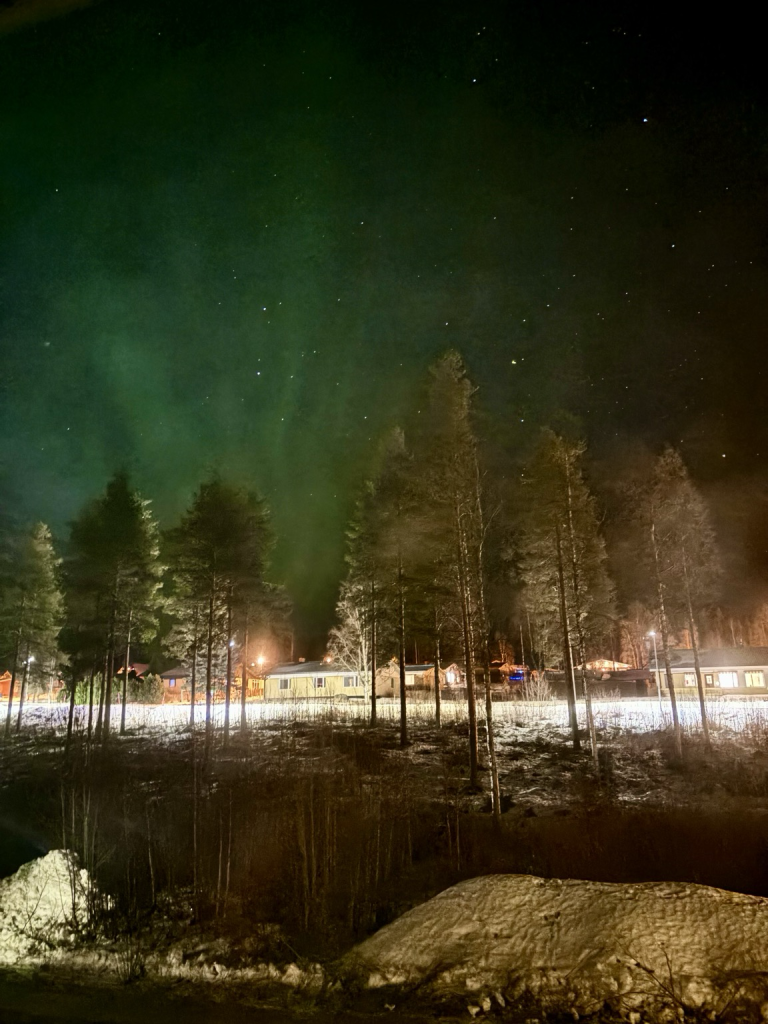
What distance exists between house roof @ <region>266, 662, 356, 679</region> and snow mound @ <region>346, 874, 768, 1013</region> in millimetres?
49587

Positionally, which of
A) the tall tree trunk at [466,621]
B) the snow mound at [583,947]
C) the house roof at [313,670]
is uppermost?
the tall tree trunk at [466,621]

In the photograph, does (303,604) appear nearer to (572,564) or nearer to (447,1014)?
(572,564)

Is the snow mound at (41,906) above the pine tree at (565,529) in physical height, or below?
below

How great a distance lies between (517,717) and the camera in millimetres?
29578

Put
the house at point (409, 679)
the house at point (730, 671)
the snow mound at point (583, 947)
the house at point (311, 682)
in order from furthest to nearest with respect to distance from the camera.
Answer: the house at point (311, 682)
the house at point (409, 679)
the house at point (730, 671)
the snow mound at point (583, 947)

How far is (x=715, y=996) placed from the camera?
7.02m

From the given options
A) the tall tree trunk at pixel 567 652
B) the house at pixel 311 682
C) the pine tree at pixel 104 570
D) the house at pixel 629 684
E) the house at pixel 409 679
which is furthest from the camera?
the house at pixel 311 682

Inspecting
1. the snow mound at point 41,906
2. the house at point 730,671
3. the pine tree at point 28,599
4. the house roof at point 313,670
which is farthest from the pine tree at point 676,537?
the house roof at point 313,670

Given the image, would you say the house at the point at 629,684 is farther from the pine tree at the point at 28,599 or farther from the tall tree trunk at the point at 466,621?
the pine tree at the point at 28,599

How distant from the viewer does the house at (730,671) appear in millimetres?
51031

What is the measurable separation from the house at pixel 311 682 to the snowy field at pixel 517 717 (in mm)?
16110

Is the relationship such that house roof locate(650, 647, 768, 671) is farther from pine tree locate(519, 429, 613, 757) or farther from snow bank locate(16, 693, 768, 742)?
pine tree locate(519, 429, 613, 757)

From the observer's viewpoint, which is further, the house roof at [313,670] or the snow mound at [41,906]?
the house roof at [313,670]

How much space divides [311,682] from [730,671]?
38.9 meters
